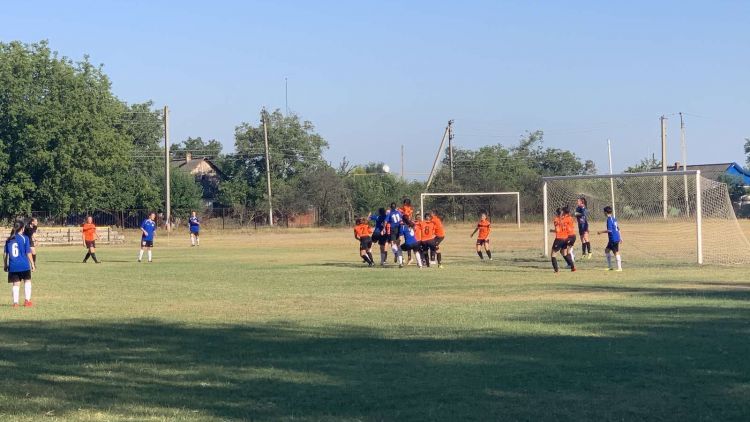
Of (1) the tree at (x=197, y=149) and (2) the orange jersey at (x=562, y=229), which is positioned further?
(1) the tree at (x=197, y=149)

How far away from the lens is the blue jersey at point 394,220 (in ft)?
92.4

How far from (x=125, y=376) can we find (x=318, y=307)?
6930mm

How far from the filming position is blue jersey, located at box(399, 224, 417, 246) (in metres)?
27.2

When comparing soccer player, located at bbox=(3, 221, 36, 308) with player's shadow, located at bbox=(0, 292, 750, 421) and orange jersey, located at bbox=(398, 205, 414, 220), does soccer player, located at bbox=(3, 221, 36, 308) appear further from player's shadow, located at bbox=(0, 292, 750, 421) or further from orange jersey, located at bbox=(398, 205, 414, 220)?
orange jersey, located at bbox=(398, 205, 414, 220)

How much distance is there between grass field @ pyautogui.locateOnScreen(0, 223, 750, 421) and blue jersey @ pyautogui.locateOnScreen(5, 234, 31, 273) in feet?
2.56

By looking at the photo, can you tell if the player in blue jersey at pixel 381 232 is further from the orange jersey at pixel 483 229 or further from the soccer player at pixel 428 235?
the orange jersey at pixel 483 229

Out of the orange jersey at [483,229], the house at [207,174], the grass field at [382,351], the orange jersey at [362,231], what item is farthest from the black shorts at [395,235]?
the house at [207,174]

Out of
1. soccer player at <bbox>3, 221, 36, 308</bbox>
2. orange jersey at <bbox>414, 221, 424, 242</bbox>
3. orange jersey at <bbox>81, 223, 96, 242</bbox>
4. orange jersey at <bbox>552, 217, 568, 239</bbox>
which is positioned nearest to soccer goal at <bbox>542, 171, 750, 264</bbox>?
orange jersey at <bbox>552, 217, 568, 239</bbox>

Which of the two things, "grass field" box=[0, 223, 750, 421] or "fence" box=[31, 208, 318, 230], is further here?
"fence" box=[31, 208, 318, 230]

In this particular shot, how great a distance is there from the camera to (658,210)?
115 feet

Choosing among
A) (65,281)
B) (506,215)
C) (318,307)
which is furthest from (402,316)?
(506,215)

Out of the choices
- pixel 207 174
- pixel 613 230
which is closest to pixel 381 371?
pixel 613 230

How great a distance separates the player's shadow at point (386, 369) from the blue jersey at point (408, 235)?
13058 mm

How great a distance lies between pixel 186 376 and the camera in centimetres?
946
